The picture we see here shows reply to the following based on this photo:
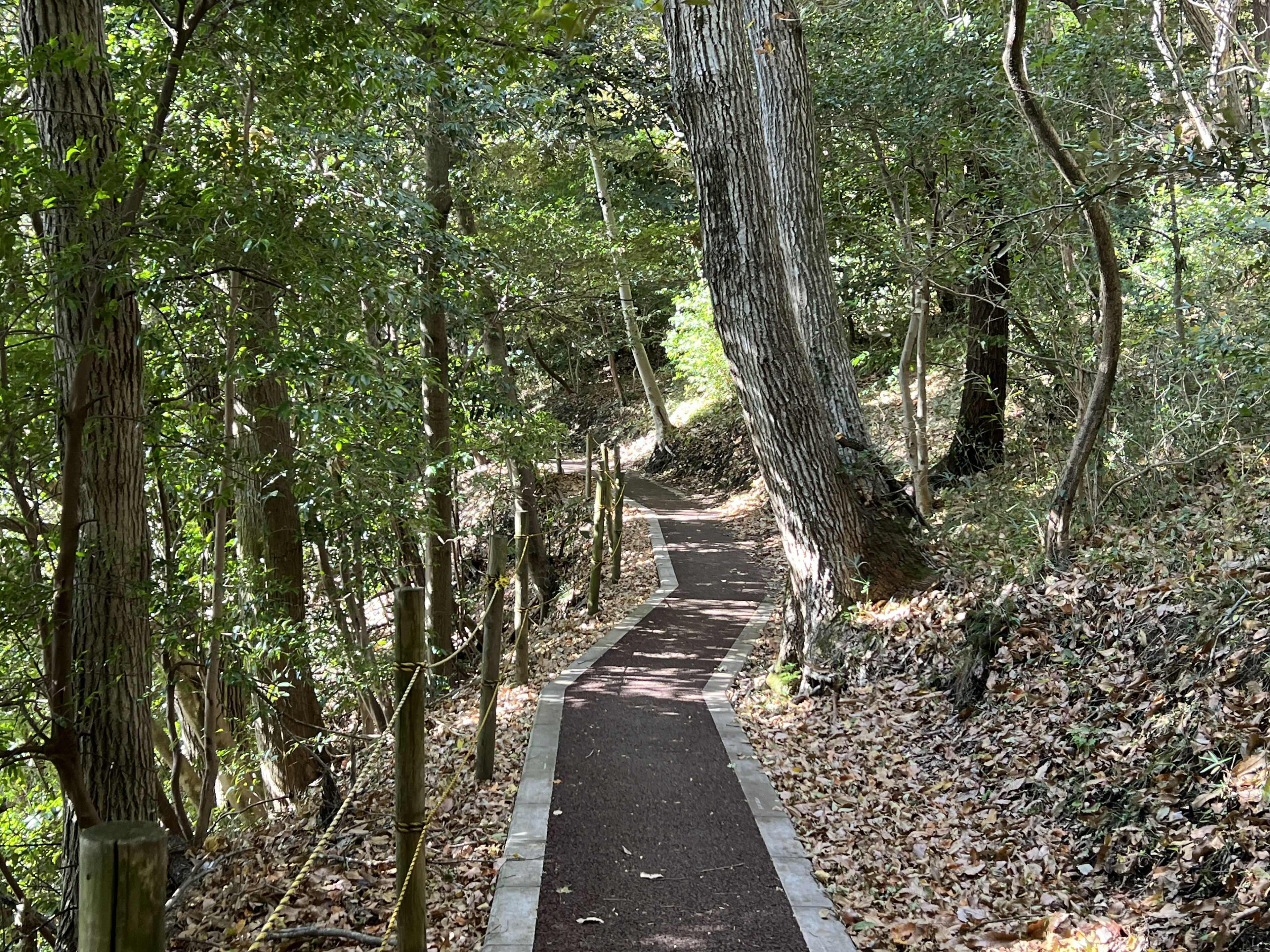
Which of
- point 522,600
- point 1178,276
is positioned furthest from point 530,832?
point 1178,276

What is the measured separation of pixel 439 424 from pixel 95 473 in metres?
5.48

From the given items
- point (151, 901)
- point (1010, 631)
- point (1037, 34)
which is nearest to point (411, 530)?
point (1010, 631)

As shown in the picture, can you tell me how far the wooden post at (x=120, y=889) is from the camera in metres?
1.61

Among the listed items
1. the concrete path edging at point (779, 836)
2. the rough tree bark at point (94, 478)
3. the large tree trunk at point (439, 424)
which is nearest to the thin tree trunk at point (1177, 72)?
the concrete path edging at point (779, 836)

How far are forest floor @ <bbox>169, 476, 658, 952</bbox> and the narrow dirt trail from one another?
0.37 m

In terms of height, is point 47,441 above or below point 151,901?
above

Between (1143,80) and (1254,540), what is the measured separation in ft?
16.2

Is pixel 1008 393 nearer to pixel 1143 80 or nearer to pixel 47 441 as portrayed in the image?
pixel 1143 80

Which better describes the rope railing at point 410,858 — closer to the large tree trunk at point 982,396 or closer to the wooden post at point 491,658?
the wooden post at point 491,658

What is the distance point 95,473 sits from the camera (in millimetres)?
4562

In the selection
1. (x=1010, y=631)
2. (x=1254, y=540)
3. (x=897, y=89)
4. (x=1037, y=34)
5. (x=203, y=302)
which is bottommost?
(x=1010, y=631)

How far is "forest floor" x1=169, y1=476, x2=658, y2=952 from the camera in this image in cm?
408

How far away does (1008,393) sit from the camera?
12.1m

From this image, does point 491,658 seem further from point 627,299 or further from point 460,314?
point 627,299
